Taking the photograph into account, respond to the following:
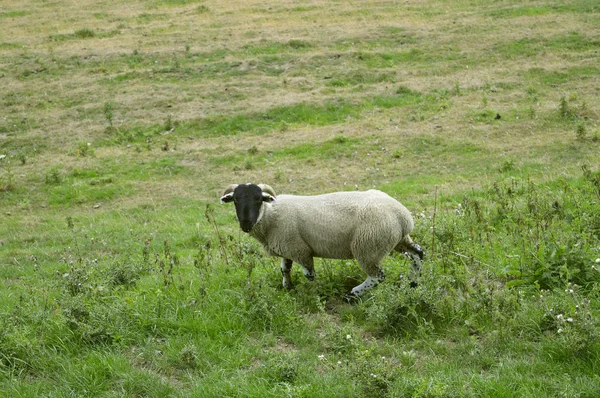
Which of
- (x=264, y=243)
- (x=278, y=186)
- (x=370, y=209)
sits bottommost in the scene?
(x=278, y=186)

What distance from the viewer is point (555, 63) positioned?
85.3 ft

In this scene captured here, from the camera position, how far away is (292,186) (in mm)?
17703

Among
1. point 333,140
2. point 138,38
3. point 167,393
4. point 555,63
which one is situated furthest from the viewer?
point 138,38

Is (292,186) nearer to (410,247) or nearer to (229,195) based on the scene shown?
(229,195)

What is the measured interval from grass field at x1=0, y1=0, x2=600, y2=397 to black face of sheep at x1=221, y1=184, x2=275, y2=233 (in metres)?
0.82

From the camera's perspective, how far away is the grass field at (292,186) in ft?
23.2

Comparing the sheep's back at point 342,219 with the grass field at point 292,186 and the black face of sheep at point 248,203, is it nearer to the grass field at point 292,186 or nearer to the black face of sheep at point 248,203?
the black face of sheep at point 248,203

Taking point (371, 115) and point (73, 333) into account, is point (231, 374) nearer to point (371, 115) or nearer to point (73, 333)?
point (73, 333)

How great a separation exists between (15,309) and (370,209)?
4.83 m

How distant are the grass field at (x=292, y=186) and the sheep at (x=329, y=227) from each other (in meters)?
0.38

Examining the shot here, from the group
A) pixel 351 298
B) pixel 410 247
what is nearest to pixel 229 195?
pixel 351 298

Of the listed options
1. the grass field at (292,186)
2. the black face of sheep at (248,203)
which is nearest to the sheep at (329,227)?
the black face of sheep at (248,203)

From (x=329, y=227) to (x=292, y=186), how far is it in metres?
8.98

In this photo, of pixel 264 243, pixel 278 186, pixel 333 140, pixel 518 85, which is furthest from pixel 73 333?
pixel 518 85
